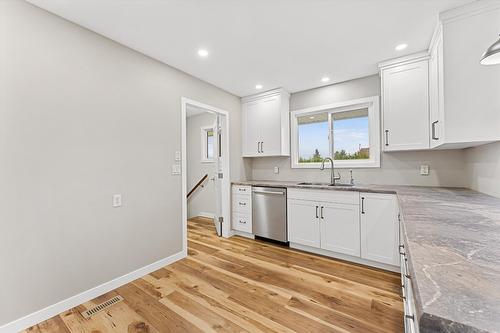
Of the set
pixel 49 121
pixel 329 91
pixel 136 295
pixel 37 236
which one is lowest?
pixel 136 295

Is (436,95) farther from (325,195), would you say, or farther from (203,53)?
(203,53)

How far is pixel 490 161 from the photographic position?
190 cm

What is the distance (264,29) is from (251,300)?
8.46 ft

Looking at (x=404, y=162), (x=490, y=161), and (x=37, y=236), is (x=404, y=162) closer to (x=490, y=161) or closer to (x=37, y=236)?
(x=490, y=161)

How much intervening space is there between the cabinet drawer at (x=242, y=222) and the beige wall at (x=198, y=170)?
4.54 feet

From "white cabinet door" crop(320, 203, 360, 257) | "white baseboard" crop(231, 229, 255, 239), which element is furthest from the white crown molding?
"white baseboard" crop(231, 229, 255, 239)

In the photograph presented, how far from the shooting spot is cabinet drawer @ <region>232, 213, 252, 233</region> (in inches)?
142

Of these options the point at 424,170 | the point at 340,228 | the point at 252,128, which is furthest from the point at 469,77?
the point at 252,128

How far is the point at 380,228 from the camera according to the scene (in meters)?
2.47

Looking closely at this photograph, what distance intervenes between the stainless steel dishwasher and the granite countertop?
217cm

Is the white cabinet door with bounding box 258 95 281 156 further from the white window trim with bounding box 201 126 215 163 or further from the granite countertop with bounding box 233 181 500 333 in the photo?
the granite countertop with bounding box 233 181 500 333

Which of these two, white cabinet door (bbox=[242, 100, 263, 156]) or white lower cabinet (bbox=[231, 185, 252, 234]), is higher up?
white cabinet door (bbox=[242, 100, 263, 156])

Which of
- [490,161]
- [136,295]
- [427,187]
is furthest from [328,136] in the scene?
[136,295]

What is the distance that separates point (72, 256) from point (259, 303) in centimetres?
173
